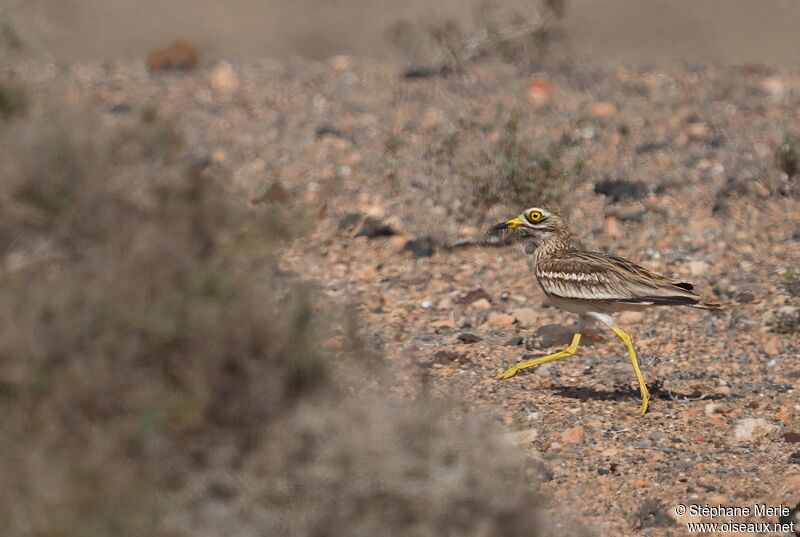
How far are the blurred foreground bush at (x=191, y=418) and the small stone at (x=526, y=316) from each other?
61.8 inches

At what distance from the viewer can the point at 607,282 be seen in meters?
5.71

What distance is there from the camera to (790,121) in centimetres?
984

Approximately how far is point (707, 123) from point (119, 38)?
39.1 ft

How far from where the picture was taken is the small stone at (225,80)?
1067 centimetres

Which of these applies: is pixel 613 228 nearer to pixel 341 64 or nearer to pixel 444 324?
pixel 444 324

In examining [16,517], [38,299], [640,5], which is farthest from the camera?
[640,5]

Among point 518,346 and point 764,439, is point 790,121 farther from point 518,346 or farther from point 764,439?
point 764,439

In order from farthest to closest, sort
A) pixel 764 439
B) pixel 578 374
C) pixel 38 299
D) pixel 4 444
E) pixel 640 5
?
1. pixel 640 5
2. pixel 578 374
3. pixel 764 439
4. pixel 38 299
5. pixel 4 444

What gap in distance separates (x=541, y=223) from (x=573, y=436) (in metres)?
1.48

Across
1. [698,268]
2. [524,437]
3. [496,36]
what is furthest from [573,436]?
[496,36]

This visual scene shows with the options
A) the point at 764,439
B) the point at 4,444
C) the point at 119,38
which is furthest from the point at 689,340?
the point at 119,38

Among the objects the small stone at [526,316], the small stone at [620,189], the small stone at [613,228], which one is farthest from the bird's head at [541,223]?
the small stone at [620,189]

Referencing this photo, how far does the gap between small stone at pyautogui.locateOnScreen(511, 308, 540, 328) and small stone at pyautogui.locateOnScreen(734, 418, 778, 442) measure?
5.75 ft

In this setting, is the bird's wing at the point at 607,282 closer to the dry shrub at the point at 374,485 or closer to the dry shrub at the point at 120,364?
the dry shrub at the point at 120,364
